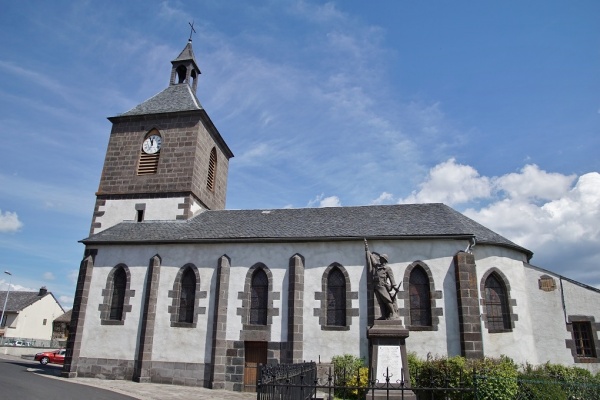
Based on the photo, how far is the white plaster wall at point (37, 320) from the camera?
4825 cm

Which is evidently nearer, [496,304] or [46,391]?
[46,391]

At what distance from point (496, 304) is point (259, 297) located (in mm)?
9470

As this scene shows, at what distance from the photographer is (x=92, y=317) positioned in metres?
18.9

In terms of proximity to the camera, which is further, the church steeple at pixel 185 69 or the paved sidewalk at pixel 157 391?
the church steeple at pixel 185 69

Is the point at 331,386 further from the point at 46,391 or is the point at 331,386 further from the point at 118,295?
the point at 118,295

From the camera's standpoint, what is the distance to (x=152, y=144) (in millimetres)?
23672

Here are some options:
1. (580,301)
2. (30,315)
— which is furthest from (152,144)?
(30,315)

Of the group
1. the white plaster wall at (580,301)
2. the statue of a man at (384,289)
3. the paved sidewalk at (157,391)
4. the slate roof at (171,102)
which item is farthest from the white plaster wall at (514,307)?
the slate roof at (171,102)

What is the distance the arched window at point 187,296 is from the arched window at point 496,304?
11965 mm

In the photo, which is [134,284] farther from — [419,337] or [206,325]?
[419,337]

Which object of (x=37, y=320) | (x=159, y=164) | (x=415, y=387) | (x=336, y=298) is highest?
(x=159, y=164)

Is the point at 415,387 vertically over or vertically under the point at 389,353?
under

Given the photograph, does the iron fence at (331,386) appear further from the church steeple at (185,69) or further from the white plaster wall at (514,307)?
the church steeple at (185,69)

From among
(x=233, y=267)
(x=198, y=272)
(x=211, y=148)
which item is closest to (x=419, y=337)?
(x=233, y=267)
